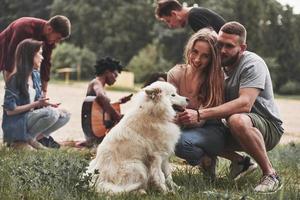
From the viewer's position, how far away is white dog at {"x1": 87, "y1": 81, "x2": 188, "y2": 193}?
454 centimetres

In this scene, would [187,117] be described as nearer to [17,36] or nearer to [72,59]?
[17,36]

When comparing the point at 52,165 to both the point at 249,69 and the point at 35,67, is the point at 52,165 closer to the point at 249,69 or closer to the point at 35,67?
the point at 249,69

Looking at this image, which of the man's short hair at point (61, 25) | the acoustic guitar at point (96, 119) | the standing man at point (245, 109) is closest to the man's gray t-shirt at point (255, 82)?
the standing man at point (245, 109)

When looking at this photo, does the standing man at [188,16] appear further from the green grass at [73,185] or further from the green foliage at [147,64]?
the green foliage at [147,64]

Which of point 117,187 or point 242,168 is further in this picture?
point 242,168

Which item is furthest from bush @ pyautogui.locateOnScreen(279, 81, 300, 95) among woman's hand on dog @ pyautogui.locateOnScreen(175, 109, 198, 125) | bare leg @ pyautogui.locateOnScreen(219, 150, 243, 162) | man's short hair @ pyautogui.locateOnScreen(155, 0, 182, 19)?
woman's hand on dog @ pyautogui.locateOnScreen(175, 109, 198, 125)

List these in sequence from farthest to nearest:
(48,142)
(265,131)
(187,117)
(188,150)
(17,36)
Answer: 1. (48,142)
2. (17,36)
3. (265,131)
4. (188,150)
5. (187,117)

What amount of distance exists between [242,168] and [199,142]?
758 millimetres

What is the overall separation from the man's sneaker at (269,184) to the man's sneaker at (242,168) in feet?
1.75

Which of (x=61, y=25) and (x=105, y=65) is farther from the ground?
(x=61, y=25)

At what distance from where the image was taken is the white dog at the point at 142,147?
454cm

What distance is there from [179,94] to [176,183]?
0.88 metres

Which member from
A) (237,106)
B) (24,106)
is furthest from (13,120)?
(237,106)

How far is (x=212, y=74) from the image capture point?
519cm
